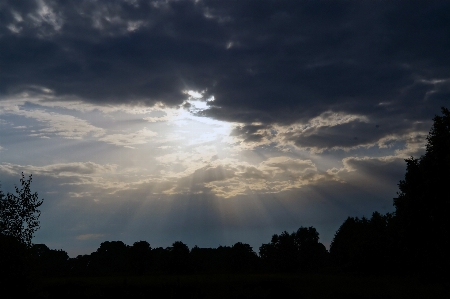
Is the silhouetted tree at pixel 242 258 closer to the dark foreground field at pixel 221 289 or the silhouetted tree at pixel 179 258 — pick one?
the silhouetted tree at pixel 179 258

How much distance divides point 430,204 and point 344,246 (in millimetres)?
89265

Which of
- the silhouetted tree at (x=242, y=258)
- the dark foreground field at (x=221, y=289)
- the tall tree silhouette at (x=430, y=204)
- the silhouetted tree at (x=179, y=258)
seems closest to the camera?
the tall tree silhouette at (x=430, y=204)

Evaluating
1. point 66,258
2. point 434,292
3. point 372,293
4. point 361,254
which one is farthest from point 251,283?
point 66,258

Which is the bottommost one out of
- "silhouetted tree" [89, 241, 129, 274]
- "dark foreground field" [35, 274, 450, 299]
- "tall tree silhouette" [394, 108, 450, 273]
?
"dark foreground field" [35, 274, 450, 299]

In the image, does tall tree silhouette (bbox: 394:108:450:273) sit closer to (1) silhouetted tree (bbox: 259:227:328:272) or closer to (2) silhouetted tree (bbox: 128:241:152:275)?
(2) silhouetted tree (bbox: 128:241:152:275)

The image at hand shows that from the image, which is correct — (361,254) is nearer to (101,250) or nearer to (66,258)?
(101,250)

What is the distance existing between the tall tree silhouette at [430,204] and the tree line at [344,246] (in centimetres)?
10

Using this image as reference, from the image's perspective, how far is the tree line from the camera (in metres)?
44.2

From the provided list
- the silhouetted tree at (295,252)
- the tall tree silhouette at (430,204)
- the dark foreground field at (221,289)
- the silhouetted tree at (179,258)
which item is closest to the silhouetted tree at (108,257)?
the silhouetted tree at (179,258)

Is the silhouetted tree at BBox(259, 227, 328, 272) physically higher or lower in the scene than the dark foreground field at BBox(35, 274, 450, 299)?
higher

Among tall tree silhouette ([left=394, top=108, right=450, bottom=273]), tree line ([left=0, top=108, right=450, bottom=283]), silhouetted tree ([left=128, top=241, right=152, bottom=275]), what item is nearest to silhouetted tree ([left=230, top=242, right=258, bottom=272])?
tree line ([left=0, top=108, right=450, bottom=283])

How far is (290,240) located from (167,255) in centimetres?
6643

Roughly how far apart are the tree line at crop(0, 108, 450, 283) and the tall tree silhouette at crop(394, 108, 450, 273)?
103 millimetres

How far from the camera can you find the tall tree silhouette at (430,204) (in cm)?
4419
